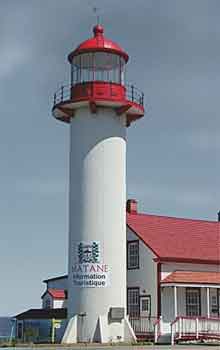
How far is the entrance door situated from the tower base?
217 centimetres

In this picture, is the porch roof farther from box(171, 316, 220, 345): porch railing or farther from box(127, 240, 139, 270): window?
box(127, 240, 139, 270): window

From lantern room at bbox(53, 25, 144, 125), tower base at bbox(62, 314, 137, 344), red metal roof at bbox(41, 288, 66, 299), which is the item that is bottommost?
tower base at bbox(62, 314, 137, 344)

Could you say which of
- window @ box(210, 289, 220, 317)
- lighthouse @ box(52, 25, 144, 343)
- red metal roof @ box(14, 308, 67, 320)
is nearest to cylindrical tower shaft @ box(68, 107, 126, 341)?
lighthouse @ box(52, 25, 144, 343)

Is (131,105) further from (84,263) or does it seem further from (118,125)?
(84,263)

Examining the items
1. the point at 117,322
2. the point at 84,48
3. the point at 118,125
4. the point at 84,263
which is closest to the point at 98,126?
the point at 118,125

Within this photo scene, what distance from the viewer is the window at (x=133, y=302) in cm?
3931

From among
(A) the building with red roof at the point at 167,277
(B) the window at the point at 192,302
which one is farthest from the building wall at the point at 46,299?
(B) the window at the point at 192,302

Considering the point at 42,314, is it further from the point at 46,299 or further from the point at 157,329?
the point at 157,329

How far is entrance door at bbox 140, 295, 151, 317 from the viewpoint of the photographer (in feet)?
127

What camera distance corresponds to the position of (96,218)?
3675 cm

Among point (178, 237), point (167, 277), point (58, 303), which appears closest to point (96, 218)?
point (167, 277)

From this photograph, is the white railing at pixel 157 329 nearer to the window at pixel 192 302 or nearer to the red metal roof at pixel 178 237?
the window at pixel 192 302

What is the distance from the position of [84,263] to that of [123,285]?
7.09ft

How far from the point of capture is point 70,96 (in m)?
38.0
